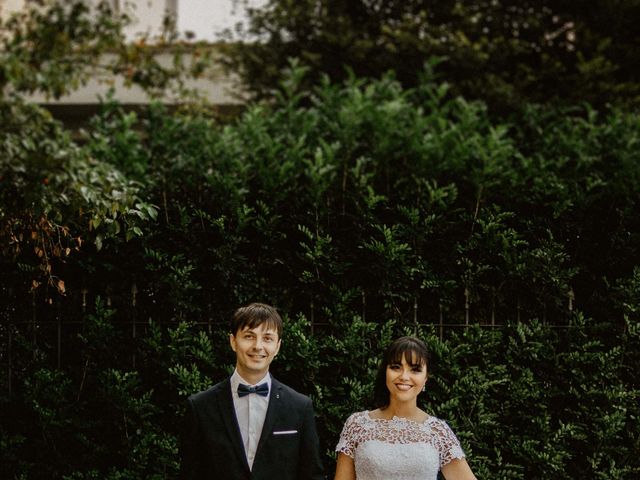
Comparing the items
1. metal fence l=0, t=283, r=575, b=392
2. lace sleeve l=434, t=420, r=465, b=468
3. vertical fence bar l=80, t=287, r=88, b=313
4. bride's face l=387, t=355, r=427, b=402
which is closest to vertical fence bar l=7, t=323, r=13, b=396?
metal fence l=0, t=283, r=575, b=392

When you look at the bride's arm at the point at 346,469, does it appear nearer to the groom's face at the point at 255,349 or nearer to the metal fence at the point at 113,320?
the groom's face at the point at 255,349

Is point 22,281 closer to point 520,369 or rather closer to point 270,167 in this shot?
point 270,167

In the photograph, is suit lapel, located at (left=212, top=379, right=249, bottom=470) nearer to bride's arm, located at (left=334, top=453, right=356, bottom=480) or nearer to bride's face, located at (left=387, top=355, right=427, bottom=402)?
bride's arm, located at (left=334, top=453, right=356, bottom=480)

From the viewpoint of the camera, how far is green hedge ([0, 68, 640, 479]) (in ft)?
17.1

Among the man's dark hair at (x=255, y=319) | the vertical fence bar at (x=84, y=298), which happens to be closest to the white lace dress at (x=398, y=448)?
the man's dark hair at (x=255, y=319)

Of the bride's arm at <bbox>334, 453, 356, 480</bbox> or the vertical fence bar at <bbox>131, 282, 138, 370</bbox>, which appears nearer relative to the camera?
the bride's arm at <bbox>334, 453, 356, 480</bbox>

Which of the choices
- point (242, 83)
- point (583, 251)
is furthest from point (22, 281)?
point (242, 83)

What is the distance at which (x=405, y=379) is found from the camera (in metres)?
3.71

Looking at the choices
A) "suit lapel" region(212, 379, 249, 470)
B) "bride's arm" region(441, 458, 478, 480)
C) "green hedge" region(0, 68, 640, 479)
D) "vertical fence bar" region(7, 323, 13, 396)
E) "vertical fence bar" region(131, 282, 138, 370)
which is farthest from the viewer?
"vertical fence bar" region(7, 323, 13, 396)

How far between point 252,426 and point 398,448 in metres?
0.77

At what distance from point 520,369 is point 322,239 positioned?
5.86ft

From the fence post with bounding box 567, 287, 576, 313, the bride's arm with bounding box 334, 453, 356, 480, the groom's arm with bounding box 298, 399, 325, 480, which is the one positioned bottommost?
the bride's arm with bounding box 334, 453, 356, 480

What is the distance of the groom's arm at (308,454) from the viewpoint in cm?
369

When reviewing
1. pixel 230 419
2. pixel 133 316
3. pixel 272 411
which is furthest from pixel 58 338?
pixel 272 411
